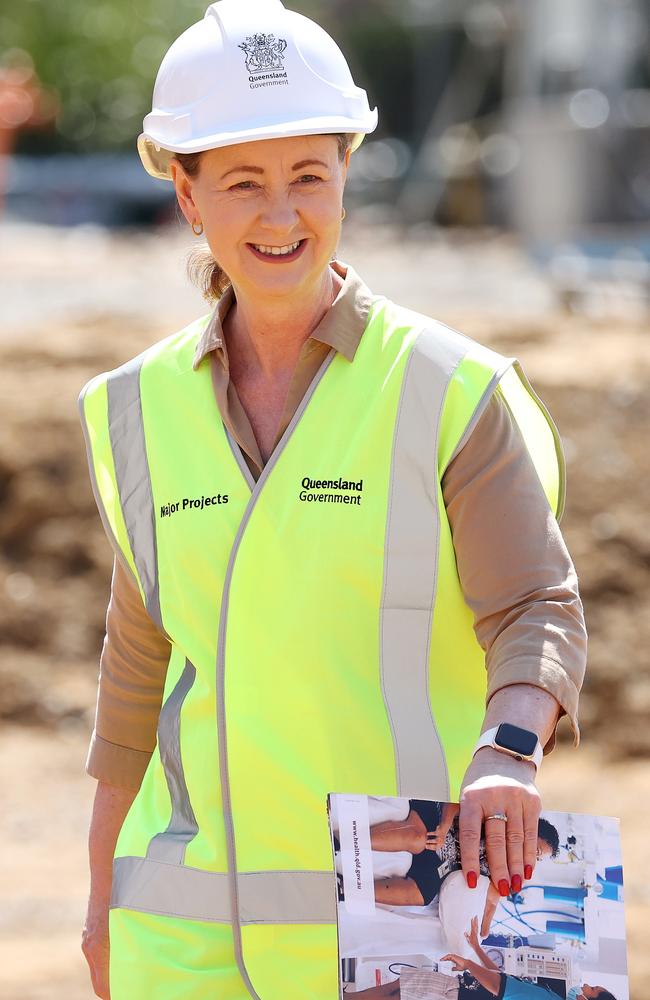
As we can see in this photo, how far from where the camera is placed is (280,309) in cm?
236

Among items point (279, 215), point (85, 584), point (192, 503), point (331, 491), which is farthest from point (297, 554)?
point (85, 584)

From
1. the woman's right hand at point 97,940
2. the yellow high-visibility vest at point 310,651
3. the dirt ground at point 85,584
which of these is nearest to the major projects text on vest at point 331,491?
the yellow high-visibility vest at point 310,651

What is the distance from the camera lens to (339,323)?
7.68ft

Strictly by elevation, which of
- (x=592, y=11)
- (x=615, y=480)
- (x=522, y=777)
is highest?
(x=592, y=11)

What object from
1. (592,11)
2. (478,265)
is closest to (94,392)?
(478,265)

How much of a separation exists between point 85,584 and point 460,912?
22.8 ft

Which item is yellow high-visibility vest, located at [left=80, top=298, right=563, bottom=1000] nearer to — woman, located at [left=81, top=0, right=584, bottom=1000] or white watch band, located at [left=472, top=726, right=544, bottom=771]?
woman, located at [left=81, top=0, right=584, bottom=1000]

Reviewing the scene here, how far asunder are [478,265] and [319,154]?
14586mm

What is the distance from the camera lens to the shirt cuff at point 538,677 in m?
A: 2.04

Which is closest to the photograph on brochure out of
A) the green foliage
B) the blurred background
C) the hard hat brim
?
the hard hat brim

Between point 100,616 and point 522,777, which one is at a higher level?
point 100,616

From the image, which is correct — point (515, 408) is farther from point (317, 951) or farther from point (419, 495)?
point (317, 951)

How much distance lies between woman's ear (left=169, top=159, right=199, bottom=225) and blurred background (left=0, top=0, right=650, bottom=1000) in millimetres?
3309

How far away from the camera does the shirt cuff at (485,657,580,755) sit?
2037 mm
